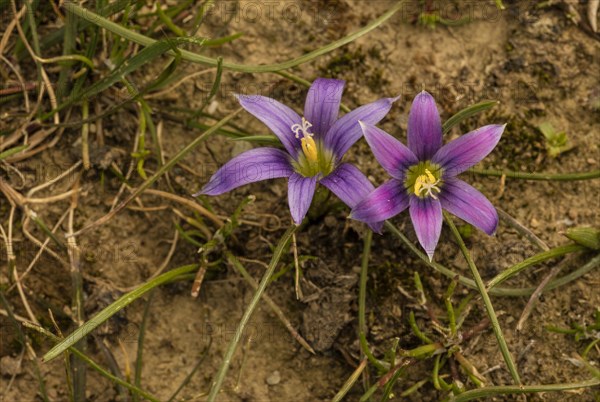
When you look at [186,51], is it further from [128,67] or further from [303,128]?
[303,128]

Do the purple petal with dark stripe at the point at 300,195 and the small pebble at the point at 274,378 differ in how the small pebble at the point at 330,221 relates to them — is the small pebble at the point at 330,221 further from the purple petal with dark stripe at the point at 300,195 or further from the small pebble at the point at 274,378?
the small pebble at the point at 274,378

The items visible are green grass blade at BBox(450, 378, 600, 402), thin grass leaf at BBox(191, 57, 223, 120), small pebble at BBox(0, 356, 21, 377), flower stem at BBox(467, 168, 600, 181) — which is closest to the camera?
green grass blade at BBox(450, 378, 600, 402)

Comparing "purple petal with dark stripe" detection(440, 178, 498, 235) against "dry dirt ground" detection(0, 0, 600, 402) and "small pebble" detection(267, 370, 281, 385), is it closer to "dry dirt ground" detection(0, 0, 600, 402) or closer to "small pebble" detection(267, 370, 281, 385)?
"dry dirt ground" detection(0, 0, 600, 402)

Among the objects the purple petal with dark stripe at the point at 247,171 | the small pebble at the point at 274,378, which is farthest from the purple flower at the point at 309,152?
the small pebble at the point at 274,378

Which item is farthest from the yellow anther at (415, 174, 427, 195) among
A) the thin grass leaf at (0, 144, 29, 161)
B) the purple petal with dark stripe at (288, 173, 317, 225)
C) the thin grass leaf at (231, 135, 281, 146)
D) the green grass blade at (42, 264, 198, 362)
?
the thin grass leaf at (0, 144, 29, 161)

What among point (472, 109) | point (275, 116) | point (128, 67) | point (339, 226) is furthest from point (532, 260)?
point (128, 67)

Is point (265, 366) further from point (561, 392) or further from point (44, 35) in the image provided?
point (44, 35)

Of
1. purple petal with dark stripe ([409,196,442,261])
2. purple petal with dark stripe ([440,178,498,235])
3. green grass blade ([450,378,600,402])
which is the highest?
purple petal with dark stripe ([440,178,498,235])

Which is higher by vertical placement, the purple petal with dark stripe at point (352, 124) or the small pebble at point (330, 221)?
the purple petal with dark stripe at point (352, 124)
